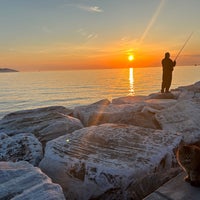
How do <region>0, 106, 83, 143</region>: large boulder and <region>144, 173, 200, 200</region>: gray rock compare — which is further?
<region>0, 106, 83, 143</region>: large boulder

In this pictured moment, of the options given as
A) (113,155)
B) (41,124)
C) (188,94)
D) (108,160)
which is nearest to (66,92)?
(188,94)

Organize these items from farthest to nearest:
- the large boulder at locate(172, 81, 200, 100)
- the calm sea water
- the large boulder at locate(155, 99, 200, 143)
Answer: the calm sea water
the large boulder at locate(172, 81, 200, 100)
the large boulder at locate(155, 99, 200, 143)

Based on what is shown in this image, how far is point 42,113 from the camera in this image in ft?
27.6

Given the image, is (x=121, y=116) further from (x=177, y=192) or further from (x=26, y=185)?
(x=26, y=185)

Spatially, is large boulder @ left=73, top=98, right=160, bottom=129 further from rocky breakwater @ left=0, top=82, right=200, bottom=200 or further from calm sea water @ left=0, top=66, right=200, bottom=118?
calm sea water @ left=0, top=66, right=200, bottom=118

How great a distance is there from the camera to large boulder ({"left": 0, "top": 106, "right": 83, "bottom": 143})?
6997 mm

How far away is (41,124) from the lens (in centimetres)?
751

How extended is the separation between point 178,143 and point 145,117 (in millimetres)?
2656

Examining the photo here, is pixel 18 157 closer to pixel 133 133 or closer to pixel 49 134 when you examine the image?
pixel 49 134

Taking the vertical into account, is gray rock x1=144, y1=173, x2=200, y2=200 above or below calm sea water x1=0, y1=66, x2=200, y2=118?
above

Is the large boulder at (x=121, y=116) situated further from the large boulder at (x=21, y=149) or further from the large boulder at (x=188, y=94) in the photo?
the large boulder at (x=188, y=94)

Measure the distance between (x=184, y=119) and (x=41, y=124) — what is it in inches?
158

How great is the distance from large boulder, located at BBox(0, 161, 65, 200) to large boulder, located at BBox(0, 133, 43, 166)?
3.86 ft

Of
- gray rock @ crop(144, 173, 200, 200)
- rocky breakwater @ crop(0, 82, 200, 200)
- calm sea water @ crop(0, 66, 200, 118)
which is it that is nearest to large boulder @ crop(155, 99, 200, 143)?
rocky breakwater @ crop(0, 82, 200, 200)
